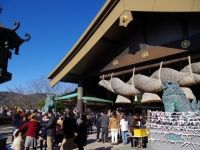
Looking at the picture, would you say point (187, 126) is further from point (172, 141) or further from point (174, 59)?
point (174, 59)

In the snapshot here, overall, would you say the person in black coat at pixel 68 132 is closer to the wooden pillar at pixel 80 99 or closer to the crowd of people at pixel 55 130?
the crowd of people at pixel 55 130

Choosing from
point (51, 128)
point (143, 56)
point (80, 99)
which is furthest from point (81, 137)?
point (80, 99)

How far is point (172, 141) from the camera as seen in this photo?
36.9 ft

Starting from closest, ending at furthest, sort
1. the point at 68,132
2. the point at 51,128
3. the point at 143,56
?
the point at 68,132, the point at 51,128, the point at 143,56

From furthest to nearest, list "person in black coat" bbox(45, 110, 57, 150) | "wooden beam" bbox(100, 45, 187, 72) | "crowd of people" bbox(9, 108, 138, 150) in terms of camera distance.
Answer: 1. "wooden beam" bbox(100, 45, 187, 72)
2. "person in black coat" bbox(45, 110, 57, 150)
3. "crowd of people" bbox(9, 108, 138, 150)

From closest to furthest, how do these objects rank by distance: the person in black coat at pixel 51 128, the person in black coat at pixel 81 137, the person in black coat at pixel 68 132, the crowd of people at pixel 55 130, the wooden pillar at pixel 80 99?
the crowd of people at pixel 55 130
the person in black coat at pixel 68 132
the person in black coat at pixel 51 128
the person in black coat at pixel 81 137
the wooden pillar at pixel 80 99

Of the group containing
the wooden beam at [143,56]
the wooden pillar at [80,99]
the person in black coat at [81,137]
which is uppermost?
the wooden beam at [143,56]

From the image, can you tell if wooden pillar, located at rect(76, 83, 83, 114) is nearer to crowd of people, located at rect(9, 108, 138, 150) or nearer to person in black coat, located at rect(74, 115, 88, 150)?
crowd of people, located at rect(9, 108, 138, 150)

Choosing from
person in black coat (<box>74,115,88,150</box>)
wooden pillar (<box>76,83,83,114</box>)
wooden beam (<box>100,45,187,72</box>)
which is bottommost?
person in black coat (<box>74,115,88,150</box>)

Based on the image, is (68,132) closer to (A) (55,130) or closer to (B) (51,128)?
(B) (51,128)

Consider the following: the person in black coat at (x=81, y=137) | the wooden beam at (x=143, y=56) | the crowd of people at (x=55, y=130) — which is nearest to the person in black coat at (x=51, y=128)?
the crowd of people at (x=55, y=130)

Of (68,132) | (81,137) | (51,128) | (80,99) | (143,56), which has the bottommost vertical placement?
(81,137)

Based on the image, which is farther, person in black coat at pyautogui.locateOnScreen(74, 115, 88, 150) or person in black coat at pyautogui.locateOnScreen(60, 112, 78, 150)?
person in black coat at pyautogui.locateOnScreen(74, 115, 88, 150)

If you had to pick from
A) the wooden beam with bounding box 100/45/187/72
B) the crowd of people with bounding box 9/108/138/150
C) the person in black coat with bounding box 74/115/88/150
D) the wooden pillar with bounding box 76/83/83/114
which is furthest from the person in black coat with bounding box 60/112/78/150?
the wooden pillar with bounding box 76/83/83/114
